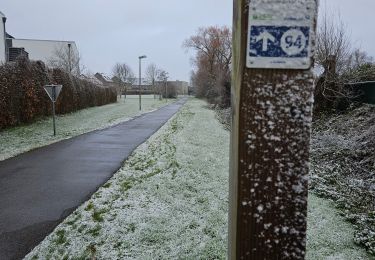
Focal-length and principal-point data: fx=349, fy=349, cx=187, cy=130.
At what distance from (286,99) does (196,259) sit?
2947mm

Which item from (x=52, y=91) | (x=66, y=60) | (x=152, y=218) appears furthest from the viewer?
(x=66, y=60)

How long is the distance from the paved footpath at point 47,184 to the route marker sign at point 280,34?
3910 mm

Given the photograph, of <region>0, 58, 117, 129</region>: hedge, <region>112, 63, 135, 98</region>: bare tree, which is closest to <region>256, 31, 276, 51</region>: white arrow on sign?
<region>0, 58, 117, 129</region>: hedge

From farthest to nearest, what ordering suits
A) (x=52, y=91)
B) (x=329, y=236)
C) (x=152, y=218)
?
(x=52, y=91) < (x=152, y=218) < (x=329, y=236)

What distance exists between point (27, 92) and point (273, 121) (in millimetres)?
Answer: 17802

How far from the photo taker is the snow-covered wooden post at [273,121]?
4.51 feet

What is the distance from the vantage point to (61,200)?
606 cm

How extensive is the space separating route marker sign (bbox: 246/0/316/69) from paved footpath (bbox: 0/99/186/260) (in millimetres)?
3910

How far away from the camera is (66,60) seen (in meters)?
50.7

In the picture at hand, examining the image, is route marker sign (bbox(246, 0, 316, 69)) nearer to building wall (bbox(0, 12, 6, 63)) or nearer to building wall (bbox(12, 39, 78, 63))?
building wall (bbox(0, 12, 6, 63))

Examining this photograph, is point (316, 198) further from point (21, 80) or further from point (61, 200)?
point (21, 80)

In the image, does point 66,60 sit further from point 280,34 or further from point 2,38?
point 280,34

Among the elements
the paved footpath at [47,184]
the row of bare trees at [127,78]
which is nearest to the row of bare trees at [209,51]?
the row of bare trees at [127,78]

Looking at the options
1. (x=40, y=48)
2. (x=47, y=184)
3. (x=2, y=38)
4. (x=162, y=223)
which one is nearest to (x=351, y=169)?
(x=162, y=223)
